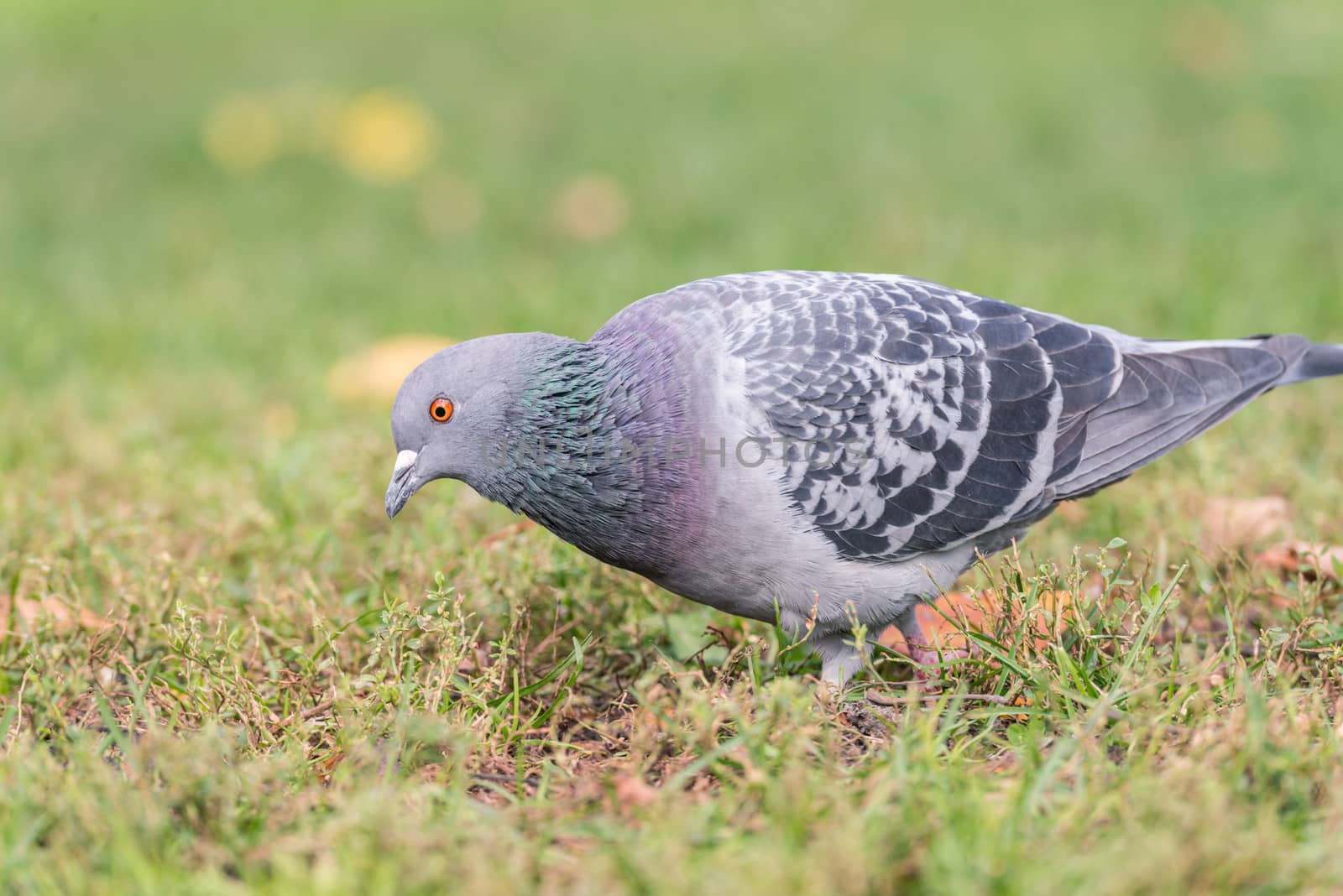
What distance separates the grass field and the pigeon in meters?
0.28

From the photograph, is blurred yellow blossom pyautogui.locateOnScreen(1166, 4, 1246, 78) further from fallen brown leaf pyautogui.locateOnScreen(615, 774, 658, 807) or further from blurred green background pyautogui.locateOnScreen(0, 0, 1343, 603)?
fallen brown leaf pyautogui.locateOnScreen(615, 774, 658, 807)

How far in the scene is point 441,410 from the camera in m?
3.38

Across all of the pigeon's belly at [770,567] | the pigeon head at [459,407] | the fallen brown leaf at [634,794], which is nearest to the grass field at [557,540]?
the fallen brown leaf at [634,794]

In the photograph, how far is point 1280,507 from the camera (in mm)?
4094

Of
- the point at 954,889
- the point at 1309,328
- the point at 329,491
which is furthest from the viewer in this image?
the point at 1309,328

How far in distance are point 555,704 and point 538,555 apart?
651 millimetres

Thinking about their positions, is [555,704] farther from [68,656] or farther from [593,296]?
[593,296]

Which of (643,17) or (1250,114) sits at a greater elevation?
(643,17)

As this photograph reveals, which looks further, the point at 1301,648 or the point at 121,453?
the point at 121,453

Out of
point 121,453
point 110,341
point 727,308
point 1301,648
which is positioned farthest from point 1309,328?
point 110,341

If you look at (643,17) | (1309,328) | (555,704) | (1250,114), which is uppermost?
(643,17)

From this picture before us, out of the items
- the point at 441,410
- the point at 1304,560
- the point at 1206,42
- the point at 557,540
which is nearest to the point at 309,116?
the point at 557,540

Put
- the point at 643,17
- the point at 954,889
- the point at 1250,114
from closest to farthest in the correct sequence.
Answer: the point at 954,889
the point at 1250,114
the point at 643,17

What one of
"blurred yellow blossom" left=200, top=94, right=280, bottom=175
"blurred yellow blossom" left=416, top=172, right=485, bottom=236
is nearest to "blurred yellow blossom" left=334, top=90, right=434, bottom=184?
"blurred yellow blossom" left=416, top=172, right=485, bottom=236
